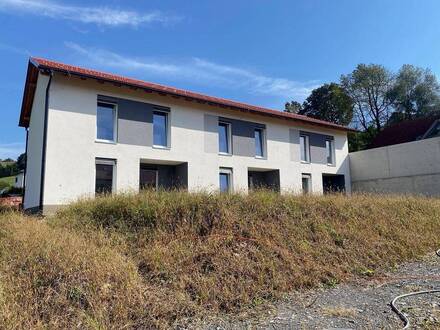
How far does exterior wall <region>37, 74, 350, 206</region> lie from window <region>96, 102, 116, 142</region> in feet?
1.26

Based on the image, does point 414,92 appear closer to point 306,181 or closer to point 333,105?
point 333,105

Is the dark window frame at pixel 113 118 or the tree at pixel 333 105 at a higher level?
the tree at pixel 333 105

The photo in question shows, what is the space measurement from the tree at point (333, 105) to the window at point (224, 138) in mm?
22284

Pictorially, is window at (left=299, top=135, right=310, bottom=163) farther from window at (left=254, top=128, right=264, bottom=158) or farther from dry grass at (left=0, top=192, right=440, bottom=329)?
dry grass at (left=0, top=192, right=440, bottom=329)

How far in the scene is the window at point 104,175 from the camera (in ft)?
46.2

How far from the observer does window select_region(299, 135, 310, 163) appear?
20953mm

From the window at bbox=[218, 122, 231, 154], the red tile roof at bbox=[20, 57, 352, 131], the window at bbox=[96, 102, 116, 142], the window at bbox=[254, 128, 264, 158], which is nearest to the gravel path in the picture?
the window at bbox=[96, 102, 116, 142]

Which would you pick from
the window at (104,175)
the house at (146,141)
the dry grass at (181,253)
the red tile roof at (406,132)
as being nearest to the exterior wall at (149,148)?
the house at (146,141)

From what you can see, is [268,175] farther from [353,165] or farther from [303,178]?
[353,165]

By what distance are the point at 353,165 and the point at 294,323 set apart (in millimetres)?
19672

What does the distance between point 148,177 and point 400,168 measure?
14.0 meters

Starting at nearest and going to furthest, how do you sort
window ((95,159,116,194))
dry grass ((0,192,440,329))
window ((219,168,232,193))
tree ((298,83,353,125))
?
dry grass ((0,192,440,329)) < window ((95,159,116,194)) < window ((219,168,232,193)) < tree ((298,83,353,125))

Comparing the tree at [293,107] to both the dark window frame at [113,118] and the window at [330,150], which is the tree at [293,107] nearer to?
the window at [330,150]

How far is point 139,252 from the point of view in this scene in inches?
259
